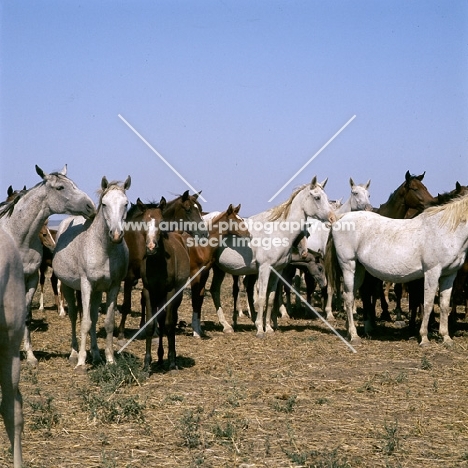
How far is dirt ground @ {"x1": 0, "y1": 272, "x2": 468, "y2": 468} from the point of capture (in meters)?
5.16

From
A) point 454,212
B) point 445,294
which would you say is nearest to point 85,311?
point 445,294

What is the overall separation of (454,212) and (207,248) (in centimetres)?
440

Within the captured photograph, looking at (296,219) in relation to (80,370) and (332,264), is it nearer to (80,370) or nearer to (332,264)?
(332,264)

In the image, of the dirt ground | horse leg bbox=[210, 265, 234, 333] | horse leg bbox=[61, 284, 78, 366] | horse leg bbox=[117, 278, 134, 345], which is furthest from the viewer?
horse leg bbox=[210, 265, 234, 333]

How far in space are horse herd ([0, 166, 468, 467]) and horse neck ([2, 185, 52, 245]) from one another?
0.01 m

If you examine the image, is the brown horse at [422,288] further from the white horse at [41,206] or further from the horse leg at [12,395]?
the horse leg at [12,395]

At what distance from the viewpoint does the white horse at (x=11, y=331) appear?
13.2 feet

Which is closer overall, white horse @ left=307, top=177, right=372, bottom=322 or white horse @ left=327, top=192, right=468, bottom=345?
white horse @ left=327, top=192, right=468, bottom=345

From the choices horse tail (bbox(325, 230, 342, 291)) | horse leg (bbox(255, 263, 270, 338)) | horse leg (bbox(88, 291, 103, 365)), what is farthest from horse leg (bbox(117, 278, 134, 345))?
horse tail (bbox(325, 230, 342, 291))

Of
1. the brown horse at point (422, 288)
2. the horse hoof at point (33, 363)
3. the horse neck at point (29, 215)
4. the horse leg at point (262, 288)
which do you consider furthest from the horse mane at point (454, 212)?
the horse hoof at point (33, 363)

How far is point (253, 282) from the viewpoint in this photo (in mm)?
14242

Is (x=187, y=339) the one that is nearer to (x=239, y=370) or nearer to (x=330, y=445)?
(x=239, y=370)

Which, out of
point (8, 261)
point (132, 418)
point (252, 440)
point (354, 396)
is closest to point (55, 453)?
point (132, 418)

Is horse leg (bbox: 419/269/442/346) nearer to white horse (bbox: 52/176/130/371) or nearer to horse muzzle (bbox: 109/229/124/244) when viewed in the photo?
white horse (bbox: 52/176/130/371)
